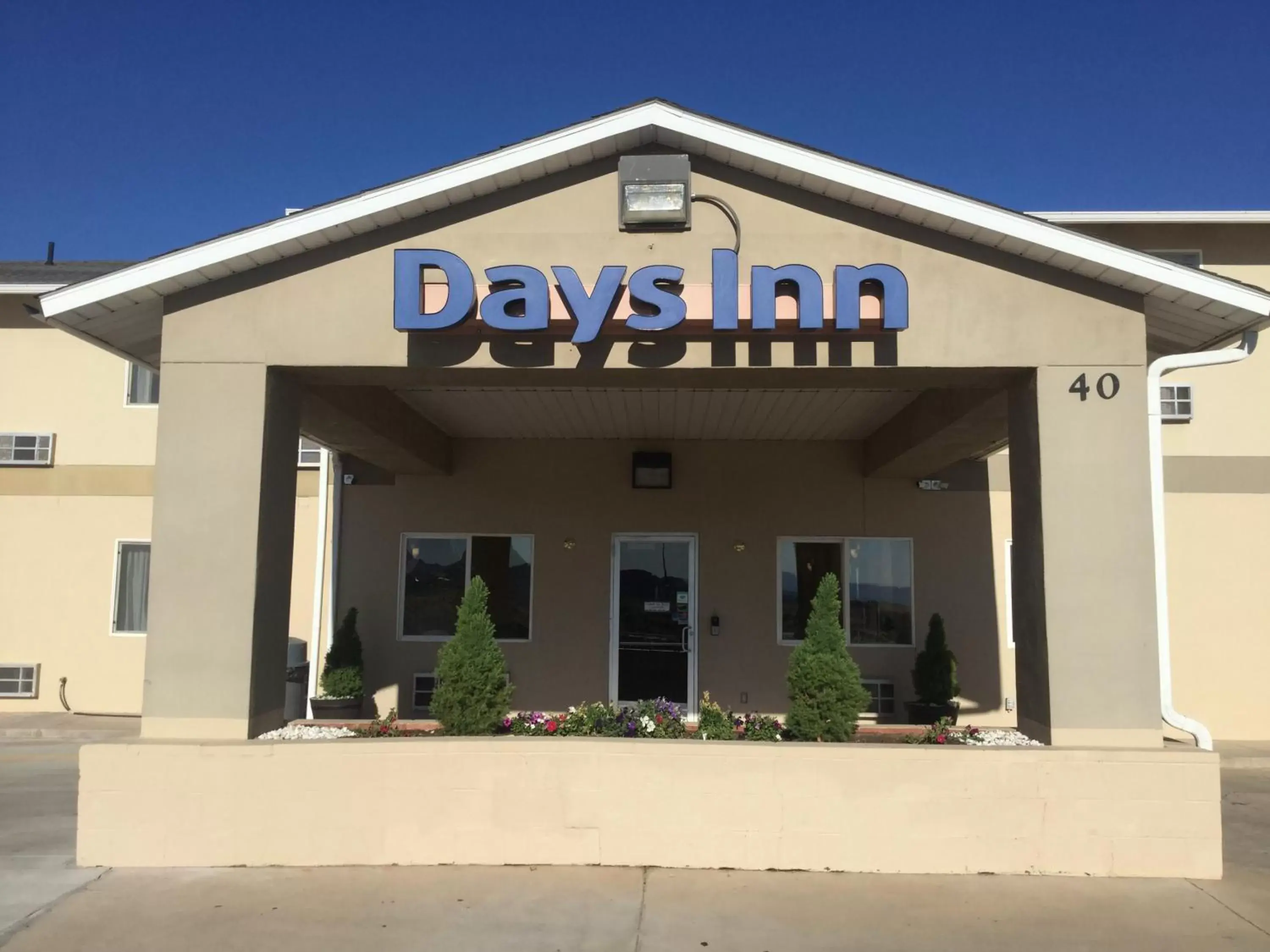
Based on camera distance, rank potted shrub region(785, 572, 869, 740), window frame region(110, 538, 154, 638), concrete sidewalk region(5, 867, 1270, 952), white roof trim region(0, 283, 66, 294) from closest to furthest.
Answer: concrete sidewalk region(5, 867, 1270, 952) < potted shrub region(785, 572, 869, 740) < window frame region(110, 538, 154, 638) < white roof trim region(0, 283, 66, 294)

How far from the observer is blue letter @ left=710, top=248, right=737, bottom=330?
657 cm

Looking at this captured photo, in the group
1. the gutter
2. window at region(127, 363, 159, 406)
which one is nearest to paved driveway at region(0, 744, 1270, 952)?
the gutter

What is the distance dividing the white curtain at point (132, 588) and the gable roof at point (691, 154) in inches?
252

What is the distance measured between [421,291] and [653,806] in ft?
12.6

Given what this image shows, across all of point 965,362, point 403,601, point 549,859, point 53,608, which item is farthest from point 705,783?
point 53,608

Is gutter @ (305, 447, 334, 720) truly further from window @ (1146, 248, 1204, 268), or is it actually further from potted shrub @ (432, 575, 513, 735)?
window @ (1146, 248, 1204, 268)

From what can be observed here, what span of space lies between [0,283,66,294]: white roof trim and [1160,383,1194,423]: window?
46.6 feet

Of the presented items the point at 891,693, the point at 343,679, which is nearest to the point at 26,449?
the point at 343,679

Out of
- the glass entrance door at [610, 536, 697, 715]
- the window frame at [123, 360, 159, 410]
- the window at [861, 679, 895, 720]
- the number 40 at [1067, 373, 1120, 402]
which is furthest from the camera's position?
the window frame at [123, 360, 159, 410]

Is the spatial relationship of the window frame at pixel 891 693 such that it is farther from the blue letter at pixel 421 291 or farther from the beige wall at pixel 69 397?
the beige wall at pixel 69 397

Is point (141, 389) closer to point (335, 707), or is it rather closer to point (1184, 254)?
point (335, 707)

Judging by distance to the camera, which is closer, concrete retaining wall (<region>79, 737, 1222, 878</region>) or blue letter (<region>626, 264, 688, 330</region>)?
concrete retaining wall (<region>79, 737, 1222, 878</region>)

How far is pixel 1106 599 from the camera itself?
6559 mm

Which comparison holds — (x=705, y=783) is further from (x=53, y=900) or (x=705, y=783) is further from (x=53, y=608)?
(x=53, y=608)
